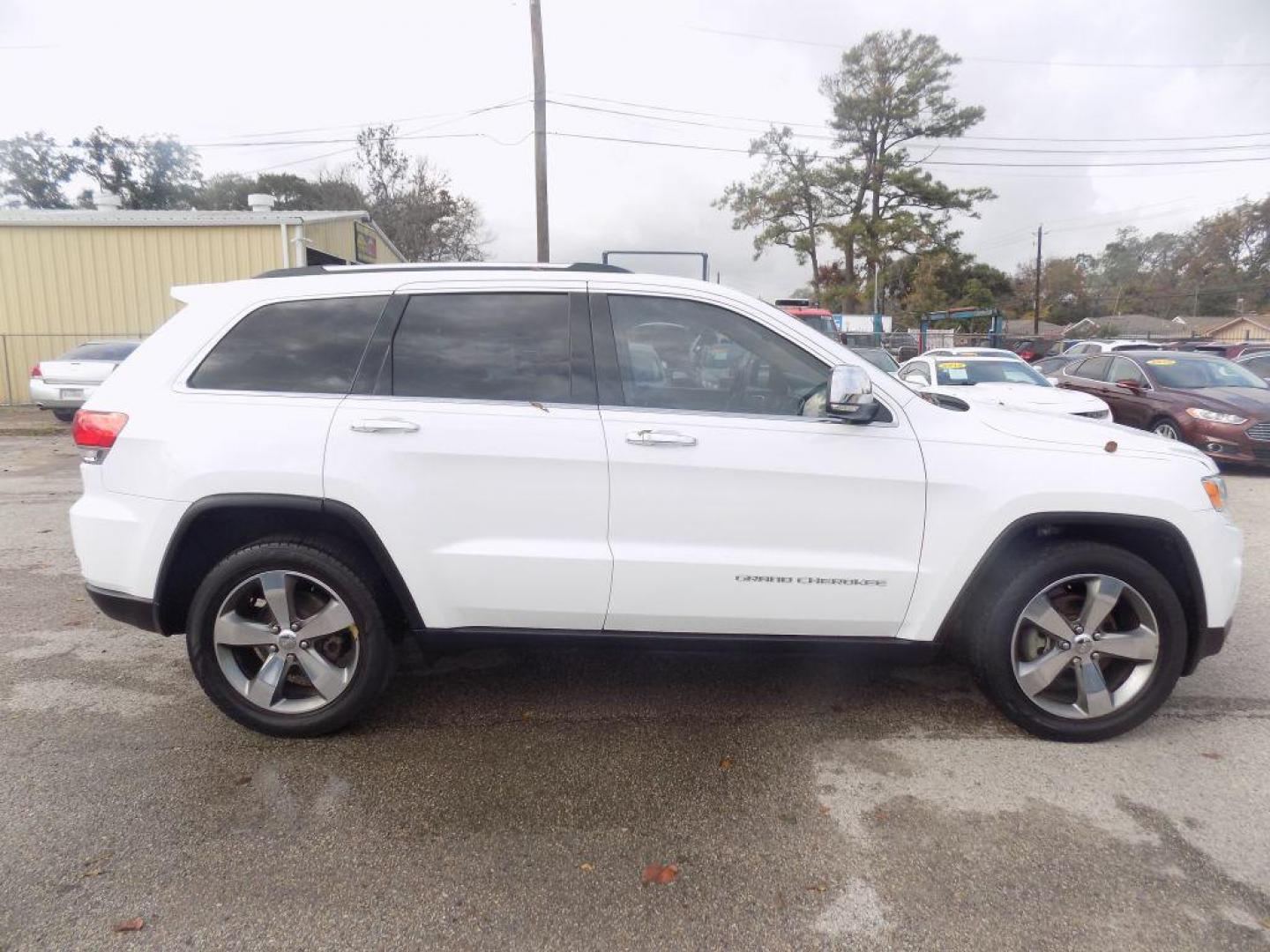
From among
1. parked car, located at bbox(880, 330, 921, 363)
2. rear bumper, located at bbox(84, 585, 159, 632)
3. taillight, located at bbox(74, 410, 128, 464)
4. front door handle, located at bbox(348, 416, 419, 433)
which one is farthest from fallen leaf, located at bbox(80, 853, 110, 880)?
parked car, located at bbox(880, 330, 921, 363)

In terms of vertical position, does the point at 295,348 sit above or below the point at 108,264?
below

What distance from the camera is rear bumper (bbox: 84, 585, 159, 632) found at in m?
3.29

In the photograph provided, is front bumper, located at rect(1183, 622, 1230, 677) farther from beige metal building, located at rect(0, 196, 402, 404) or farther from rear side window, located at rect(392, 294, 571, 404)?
beige metal building, located at rect(0, 196, 402, 404)

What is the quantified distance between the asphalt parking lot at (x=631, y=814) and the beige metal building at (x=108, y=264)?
16.6m

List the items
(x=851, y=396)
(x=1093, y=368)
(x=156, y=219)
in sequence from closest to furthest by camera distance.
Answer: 1. (x=851, y=396)
2. (x=1093, y=368)
3. (x=156, y=219)

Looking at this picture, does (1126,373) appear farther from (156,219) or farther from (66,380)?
(156,219)

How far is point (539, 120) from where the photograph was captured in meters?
17.1

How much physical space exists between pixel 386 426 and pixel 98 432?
3.87 feet

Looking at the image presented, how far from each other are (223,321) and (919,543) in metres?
2.94

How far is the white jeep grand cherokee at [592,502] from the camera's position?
3170 millimetres

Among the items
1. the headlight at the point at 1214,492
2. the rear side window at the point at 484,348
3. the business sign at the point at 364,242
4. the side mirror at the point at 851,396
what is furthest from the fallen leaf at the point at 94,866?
the business sign at the point at 364,242

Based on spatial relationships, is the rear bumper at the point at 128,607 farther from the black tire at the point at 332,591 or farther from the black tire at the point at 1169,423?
the black tire at the point at 1169,423

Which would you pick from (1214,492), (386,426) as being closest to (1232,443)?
(1214,492)

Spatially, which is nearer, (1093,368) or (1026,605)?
(1026,605)
